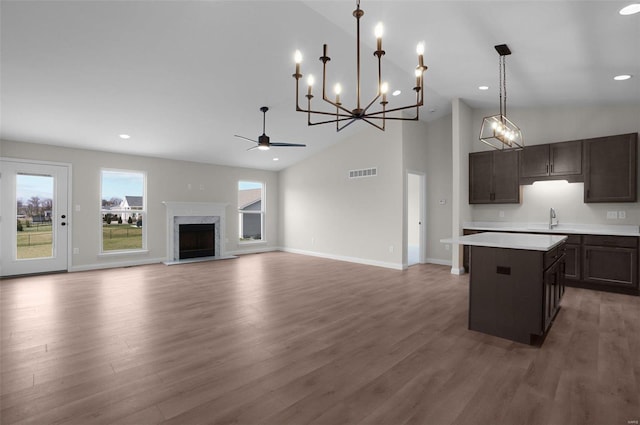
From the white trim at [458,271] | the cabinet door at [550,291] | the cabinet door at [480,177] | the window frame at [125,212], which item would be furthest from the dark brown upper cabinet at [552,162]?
the window frame at [125,212]

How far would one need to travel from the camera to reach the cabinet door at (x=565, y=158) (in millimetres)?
4883

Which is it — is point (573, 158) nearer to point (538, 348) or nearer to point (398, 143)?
point (398, 143)

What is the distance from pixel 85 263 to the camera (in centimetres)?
629

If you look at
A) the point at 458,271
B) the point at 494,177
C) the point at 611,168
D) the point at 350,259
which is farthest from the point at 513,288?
the point at 350,259

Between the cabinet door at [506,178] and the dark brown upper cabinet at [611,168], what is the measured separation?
952mm

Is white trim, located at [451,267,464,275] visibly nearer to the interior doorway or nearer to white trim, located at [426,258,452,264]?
white trim, located at [426,258,452,264]

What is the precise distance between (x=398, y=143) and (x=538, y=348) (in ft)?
15.1

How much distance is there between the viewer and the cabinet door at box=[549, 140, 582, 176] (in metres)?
4.88

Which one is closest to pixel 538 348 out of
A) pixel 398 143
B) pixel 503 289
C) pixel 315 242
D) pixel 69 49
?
pixel 503 289

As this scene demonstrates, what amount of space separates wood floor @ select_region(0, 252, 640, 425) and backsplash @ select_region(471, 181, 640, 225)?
4.09ft

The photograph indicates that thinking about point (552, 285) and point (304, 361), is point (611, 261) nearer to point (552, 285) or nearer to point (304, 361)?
point (552, 285)

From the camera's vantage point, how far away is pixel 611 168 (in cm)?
460

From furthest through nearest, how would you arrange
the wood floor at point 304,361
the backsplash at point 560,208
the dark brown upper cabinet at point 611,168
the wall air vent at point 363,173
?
the wall air vent at point 363,173 → the backsplash at point 560,208 → the dark brown upper cabinet at point 611,168 → the wood floor at point 304,361

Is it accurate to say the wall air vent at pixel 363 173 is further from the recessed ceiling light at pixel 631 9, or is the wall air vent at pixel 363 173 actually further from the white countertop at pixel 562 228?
the recessed ceiling light at pixel 631 9
